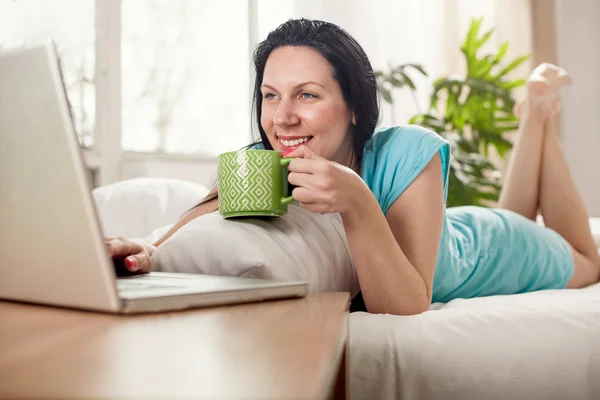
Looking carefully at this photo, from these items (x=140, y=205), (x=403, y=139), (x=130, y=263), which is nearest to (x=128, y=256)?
(x=130, y=263)

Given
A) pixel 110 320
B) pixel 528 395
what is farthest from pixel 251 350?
pixel 528 395

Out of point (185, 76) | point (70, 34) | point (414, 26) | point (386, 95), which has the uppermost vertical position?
point (414, 26)

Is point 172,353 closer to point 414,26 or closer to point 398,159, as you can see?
point 398,159

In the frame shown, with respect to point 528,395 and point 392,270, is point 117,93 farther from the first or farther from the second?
point 528,395

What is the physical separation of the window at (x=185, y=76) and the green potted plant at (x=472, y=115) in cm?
86

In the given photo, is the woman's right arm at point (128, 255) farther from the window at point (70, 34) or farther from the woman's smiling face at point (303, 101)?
the window at point (70, 34)

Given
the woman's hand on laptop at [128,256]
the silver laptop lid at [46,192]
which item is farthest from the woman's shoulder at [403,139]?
the silver laptop lid at [46,192]

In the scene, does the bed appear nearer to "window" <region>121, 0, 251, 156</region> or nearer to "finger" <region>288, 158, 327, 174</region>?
"finger" <region>288, 158, 327, 174</region>

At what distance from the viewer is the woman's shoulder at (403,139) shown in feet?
3.40

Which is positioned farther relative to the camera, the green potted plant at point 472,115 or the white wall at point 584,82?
the white wall at point 584,82

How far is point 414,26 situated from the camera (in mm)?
3463

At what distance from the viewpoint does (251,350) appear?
0.33 metres

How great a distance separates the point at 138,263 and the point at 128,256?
0.6 inches

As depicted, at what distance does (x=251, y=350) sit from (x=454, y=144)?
262 centimetres
